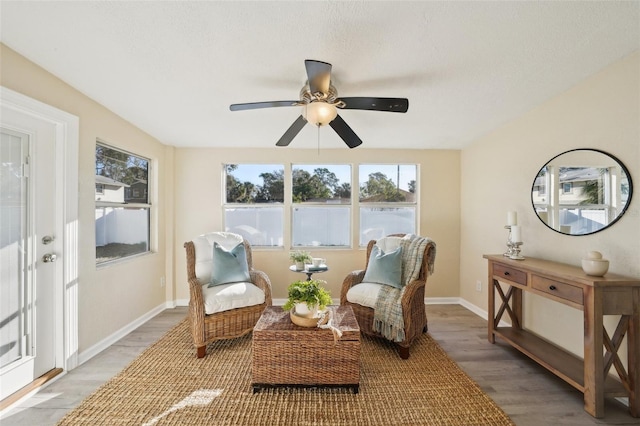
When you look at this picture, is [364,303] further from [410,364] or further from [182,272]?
[182,272]

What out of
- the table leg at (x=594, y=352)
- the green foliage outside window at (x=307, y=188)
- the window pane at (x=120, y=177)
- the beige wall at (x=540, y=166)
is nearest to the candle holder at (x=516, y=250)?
the beige wall at (x=540, y=166)

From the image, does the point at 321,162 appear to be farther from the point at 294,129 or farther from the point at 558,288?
the point at 558,288

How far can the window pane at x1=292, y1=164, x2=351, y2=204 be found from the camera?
3.92 meters

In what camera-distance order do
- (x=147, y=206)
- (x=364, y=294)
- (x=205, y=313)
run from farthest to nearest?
(x=147, y=206), (x=364, y=294), (x=205, y=313)

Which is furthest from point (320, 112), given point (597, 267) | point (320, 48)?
point (597, 267)

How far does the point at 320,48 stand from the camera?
5.56ft

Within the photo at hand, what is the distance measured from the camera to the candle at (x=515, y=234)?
8.30 feet

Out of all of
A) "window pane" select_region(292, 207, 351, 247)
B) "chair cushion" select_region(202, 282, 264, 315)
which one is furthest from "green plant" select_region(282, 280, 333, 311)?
"window pane" select_region(292, 207, 351, 247)

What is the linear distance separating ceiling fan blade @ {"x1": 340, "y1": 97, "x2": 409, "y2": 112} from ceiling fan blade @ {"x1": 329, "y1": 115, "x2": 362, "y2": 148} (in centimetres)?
18

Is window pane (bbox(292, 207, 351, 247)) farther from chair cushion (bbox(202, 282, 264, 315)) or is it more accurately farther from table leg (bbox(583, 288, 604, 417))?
table leg (bbox(583, 288, 604, 417))

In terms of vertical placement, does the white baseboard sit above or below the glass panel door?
below

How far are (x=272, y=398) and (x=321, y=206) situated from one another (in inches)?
98.0

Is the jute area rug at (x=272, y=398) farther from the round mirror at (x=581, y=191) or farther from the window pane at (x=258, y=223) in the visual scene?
the window pane at (x=258, y=223)

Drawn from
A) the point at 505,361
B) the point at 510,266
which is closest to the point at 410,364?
the point at 505,361
